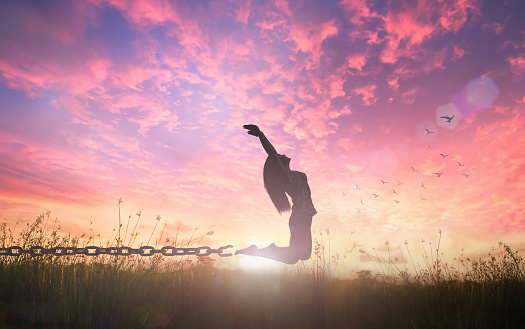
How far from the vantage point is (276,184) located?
6777 millimetres

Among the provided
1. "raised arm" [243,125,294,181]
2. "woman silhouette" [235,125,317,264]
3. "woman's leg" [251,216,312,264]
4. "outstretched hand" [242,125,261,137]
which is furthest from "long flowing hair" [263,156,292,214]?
"outstretched hand" [242,125,261,137]

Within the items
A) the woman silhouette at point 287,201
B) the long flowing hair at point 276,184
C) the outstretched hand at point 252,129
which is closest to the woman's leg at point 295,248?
the woman silhouette at point 287,201

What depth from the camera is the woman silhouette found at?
621 cm

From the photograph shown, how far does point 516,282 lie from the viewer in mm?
6535

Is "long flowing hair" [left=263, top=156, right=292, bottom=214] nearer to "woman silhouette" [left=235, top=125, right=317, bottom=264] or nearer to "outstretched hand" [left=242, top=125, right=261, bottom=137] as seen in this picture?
"woman silhouette" [left=235, top=125, right=317, bottom=264]

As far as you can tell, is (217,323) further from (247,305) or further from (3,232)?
(3,232)

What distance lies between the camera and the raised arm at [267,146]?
593 centimetres

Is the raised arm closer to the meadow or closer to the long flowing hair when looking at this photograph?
the long flowing hair

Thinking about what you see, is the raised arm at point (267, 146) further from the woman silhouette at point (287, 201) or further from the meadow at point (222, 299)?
the meadow at point (222, 299)

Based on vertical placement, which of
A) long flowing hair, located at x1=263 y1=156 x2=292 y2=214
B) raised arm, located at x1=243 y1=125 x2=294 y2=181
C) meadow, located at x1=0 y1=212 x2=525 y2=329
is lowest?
meadow, located at x1=0 y1=212 x2=525 y2=329

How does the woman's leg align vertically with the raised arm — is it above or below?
below

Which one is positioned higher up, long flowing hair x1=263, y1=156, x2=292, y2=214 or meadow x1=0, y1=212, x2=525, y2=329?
long flowing hair x1=263, y1=156, x2=292, y2=214

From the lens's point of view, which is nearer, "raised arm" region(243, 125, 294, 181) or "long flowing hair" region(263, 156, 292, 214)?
"raised arm" region(243, 125, 294, 181)

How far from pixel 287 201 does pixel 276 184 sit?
17.7 inches
